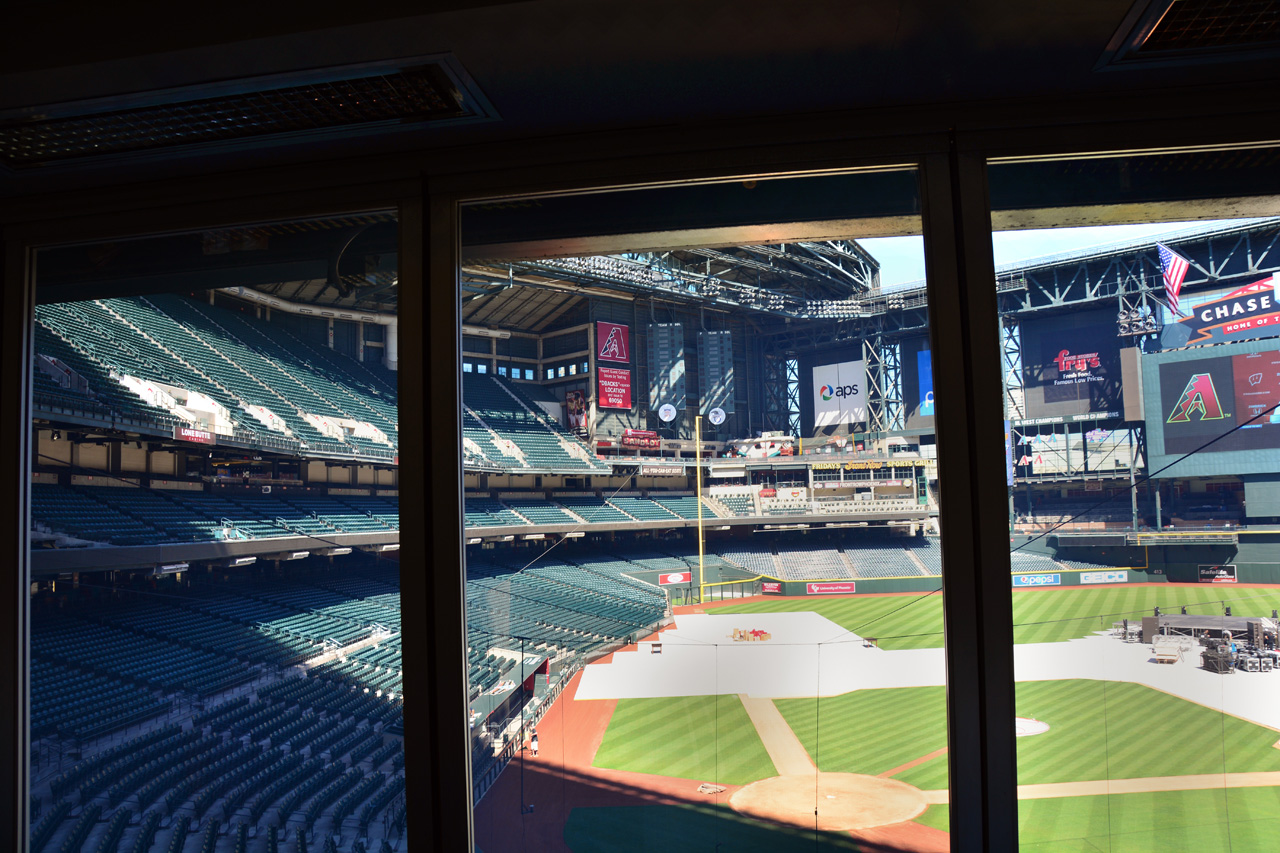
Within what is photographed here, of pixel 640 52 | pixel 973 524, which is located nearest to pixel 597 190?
pixel 640 52

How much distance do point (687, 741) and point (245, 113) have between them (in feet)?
14.1

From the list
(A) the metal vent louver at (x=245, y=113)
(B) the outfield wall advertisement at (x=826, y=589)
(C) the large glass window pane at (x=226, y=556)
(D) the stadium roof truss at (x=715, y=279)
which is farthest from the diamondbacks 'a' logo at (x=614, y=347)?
(B) the outfield wall advertisement at (x=826, y=589)

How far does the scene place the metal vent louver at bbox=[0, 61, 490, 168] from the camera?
0.87m

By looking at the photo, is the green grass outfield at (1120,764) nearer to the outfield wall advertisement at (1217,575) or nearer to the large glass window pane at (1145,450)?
the large glass window pane at (1145,450)

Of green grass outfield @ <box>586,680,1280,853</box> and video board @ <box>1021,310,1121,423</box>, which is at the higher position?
video board @ <box>1021,310,1121,423</box>

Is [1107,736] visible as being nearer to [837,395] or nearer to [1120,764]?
[1120,764]

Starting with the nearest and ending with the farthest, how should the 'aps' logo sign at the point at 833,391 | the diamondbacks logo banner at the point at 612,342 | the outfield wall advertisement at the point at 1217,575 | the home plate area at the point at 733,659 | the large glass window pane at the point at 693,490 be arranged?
the outfield wall advertisement at the point at 1217,575
the large glass window pane at the point at 693,490
the 'aps' logo sign at the point at 833,391
the diamondbacks logo banner at the point at 612,342
the home plate area at the point at 733,659

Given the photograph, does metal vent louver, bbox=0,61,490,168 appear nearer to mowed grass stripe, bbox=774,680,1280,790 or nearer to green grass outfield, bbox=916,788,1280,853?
mowed grass stripe, bbox=774,680,1280,790

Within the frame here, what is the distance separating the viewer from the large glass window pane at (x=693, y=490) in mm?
1064

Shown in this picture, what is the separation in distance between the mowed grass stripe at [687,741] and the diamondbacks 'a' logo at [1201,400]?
110 inches

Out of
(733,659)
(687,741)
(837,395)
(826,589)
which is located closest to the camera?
(837,395)

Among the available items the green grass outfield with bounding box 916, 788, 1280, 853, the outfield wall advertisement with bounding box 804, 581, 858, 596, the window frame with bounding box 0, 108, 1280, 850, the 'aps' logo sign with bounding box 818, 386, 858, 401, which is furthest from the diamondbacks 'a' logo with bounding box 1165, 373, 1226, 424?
the outfield wall advertisement with bounding box 804, 581, 858, 596

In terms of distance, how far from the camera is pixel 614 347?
2.01 meters

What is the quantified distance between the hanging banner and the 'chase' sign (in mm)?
1089
